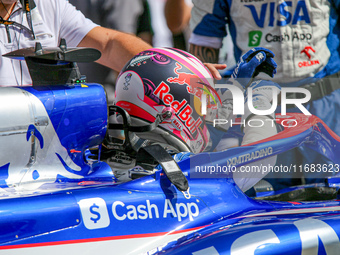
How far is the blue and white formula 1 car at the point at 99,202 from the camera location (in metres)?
1.30

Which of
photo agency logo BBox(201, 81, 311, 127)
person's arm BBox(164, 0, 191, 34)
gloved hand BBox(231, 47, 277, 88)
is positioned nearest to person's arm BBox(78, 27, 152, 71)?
gloved hand BBox(231, 47, 277, 88)

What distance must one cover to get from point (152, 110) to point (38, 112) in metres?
0.57

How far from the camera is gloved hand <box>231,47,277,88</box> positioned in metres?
2.23

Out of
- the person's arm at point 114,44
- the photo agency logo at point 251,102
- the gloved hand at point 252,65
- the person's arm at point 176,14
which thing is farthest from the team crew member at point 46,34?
the person's arm at point 176,14

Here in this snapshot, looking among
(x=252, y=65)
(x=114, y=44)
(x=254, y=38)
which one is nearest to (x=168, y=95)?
(x=252, y=65)

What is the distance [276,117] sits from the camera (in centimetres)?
223

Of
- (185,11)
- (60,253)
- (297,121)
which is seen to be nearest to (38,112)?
(60,253)

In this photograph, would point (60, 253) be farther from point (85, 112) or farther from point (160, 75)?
point (160, 75)

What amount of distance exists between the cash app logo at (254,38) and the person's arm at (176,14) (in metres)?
1.16

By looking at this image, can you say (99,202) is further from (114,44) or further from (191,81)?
(114,44)

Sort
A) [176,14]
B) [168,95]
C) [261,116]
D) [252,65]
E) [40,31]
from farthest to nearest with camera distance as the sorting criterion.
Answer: [176,14] < [40,31] < [252,65] < [261,116] < [168,95]

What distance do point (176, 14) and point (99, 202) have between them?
3132 millimetres

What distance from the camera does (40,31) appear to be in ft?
8.29

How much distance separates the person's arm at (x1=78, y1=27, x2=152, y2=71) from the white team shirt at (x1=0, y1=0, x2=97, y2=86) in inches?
2.1
